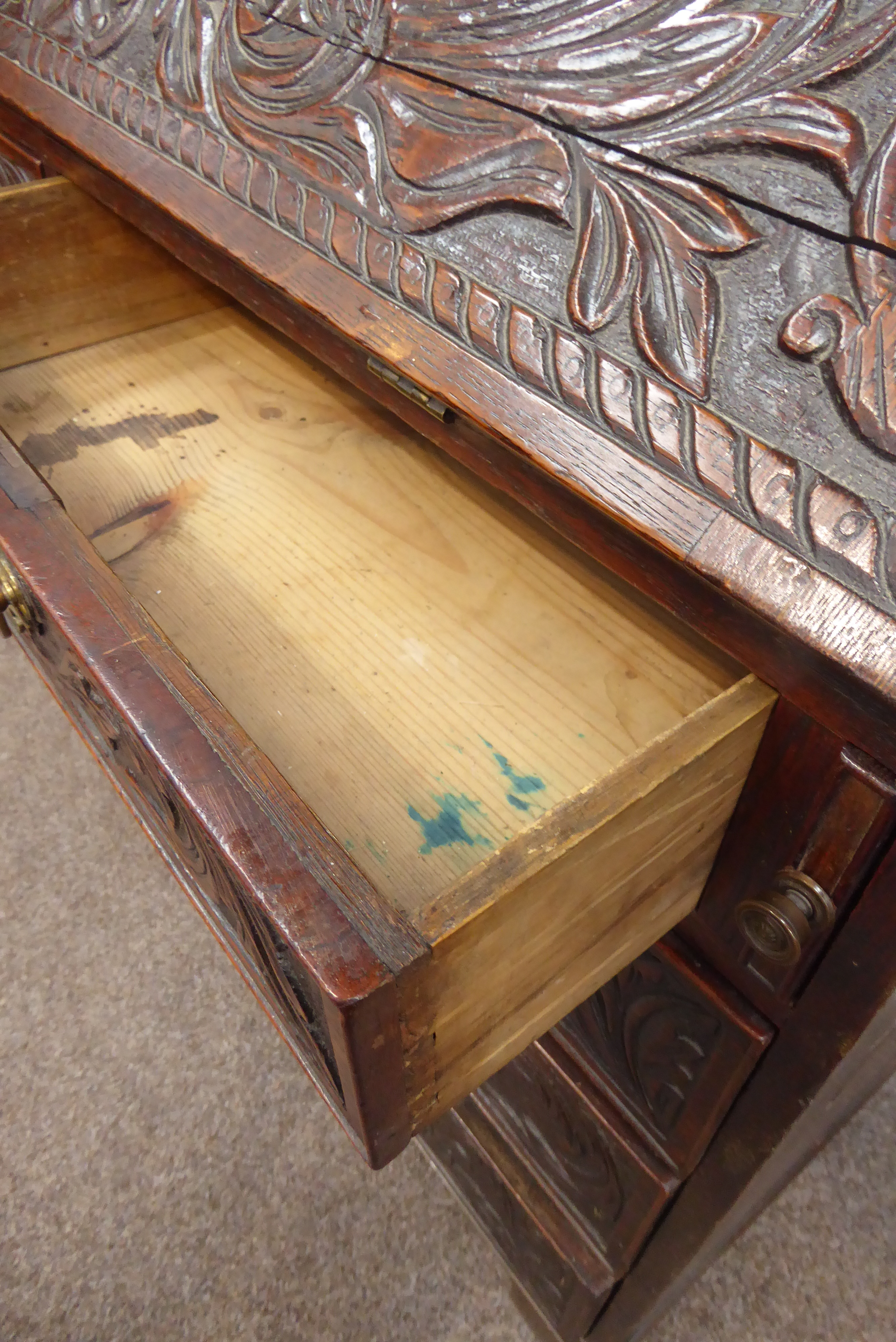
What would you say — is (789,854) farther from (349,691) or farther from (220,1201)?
(220,1201)

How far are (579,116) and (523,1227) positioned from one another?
0.96 metres

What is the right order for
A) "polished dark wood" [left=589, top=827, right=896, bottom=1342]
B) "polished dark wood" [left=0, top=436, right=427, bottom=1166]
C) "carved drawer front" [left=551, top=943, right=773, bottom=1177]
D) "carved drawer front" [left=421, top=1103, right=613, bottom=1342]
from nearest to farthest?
"polished dark wood" [left=0, top=436, right=427, bottom=1166]
"polished dark wood" [left=589, top=827, right=896, bottom=1342]
"carved drawer front" [left=551, top=943, right=773, bottom=1177]
"carved drawer front" [left=421, top=1103, right=613, bottom=1342]

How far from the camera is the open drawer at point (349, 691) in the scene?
1.28 feet

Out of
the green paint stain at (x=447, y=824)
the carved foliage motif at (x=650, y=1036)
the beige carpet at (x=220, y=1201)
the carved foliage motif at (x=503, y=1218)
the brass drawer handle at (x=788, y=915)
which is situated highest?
the green paint stain at (x=447, y=824)

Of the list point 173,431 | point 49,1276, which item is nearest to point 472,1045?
point 173,431

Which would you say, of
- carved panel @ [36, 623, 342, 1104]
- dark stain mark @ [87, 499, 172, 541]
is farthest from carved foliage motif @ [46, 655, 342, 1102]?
dark stain mark @ [87, 499, 172, 541]

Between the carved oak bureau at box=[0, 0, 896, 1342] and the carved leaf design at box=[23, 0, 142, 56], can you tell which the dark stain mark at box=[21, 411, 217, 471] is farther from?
the carved leaf design at box=[23, 0, 142, 56]

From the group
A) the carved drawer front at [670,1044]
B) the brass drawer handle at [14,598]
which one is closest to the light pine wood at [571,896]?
the carved drawer front at [670,1044]

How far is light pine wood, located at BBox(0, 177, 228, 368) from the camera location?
84cm

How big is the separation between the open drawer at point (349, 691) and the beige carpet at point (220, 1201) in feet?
2.04

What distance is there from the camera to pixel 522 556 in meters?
0.66

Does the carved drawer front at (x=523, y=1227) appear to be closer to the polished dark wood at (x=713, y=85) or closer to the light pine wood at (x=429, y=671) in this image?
the light pine wood at (x=429, y=671)

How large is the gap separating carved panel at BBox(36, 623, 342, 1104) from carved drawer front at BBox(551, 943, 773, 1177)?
0.90 feet

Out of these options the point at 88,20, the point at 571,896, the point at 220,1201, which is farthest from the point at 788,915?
the point at 88,20
